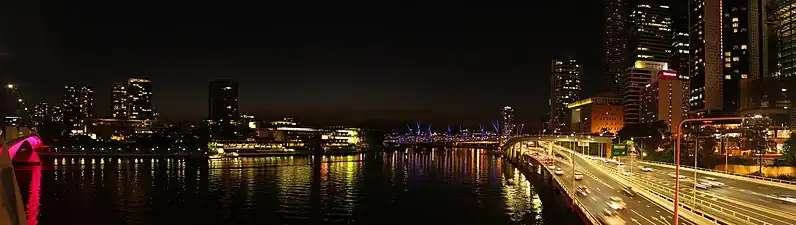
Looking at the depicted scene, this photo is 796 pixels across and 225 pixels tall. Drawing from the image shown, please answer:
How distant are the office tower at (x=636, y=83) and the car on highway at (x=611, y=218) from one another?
368 feet

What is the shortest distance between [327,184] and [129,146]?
223ft

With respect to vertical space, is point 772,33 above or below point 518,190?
above

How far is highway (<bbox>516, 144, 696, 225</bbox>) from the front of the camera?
2041cm

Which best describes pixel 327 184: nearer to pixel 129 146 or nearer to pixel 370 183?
pixel 370 183

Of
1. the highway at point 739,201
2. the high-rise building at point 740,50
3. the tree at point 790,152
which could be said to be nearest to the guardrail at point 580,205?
the highway at point 739,201

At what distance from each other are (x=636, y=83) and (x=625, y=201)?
132 metres

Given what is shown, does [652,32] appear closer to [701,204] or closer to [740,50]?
[740,50]

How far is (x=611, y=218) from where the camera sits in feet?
69.9

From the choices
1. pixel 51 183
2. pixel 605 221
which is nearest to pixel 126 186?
pixel 51 183

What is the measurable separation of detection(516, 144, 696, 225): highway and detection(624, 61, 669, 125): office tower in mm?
97845

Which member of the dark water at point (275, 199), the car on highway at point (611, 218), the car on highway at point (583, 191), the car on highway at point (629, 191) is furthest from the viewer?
the car on highway at point (583, 191)

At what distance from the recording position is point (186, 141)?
102 metres

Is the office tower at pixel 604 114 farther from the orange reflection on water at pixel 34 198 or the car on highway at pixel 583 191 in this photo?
the orange reflection on water at pixel 34 198

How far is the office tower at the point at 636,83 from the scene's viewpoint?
5354 inches
